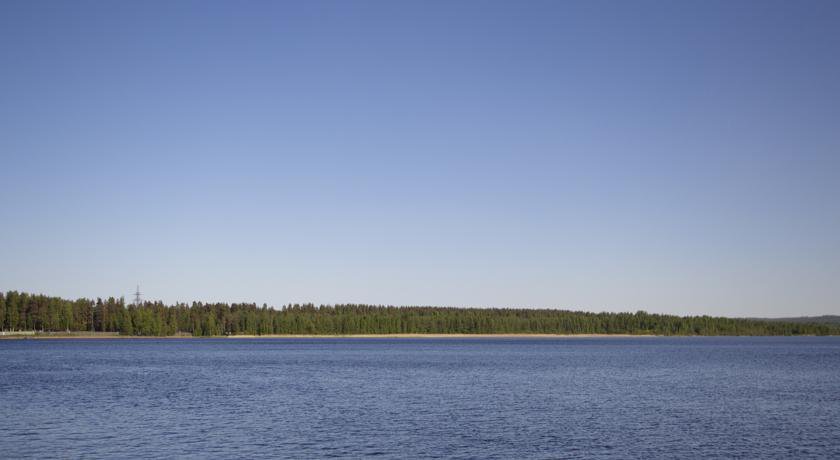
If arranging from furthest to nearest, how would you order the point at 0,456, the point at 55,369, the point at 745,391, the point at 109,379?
the point at 55,369 → the point at 109,379 → the point at 745,391 → the point at 0,456

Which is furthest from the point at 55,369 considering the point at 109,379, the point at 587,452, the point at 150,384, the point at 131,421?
the point at 587,452

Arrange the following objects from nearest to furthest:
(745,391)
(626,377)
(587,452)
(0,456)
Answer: (0,456) → (587,452) → (745,391) → (626,377)

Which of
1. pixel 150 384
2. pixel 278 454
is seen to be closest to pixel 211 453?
pixel 278 454

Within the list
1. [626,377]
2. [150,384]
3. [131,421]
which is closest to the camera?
[131,421]

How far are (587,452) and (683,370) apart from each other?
76.9 meters

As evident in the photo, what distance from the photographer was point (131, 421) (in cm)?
5419

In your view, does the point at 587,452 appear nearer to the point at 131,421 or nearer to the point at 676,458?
the point at 676,458

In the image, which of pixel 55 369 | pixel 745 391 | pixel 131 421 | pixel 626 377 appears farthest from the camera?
pixel 55 369

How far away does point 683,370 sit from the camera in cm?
11381

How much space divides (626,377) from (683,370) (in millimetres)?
20216

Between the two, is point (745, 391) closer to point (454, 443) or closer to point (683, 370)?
point (683, 370)

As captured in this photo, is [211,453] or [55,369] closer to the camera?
[211,453]

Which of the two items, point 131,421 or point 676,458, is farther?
point 131,421

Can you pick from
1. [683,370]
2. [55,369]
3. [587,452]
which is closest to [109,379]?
[55,369]
